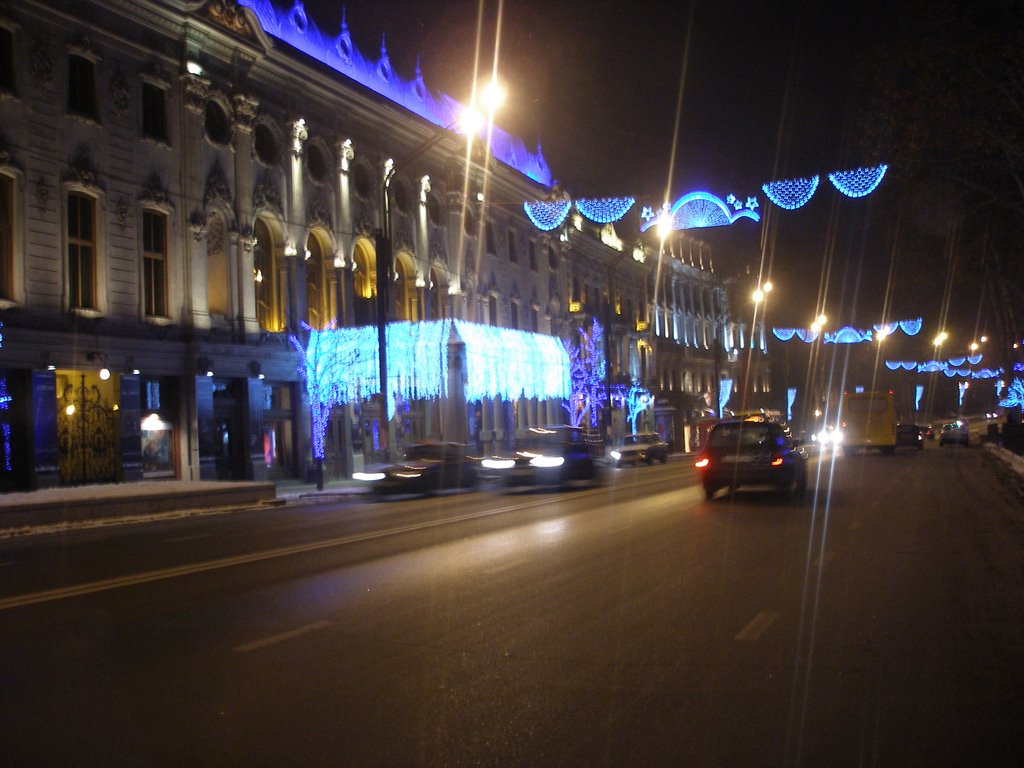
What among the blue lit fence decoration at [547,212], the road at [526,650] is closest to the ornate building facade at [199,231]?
the blue lit fence decoration at [547,212]

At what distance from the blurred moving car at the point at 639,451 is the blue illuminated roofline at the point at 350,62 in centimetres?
1550

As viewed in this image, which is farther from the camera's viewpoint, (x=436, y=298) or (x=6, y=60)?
(x=436, y=298)

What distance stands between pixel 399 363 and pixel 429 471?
860cm

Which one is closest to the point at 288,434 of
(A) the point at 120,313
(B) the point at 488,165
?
(A) the point at 120,313

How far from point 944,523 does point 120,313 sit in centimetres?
2150

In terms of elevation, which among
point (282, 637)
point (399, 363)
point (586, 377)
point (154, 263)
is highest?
point (154, 263)

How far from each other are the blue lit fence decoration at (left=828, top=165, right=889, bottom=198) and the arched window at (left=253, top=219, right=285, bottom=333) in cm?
1956

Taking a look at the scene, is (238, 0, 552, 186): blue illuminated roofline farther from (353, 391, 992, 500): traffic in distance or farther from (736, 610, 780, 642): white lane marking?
(736, 610, 780, 642): white lane marking

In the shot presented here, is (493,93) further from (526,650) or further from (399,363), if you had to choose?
(526,650)

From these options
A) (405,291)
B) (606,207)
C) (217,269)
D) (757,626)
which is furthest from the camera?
(405,291)

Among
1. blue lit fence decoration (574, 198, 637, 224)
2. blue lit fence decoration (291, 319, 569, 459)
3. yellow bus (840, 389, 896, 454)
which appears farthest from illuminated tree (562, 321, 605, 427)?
blue lit fence decoration (574, 198, 637, 224)

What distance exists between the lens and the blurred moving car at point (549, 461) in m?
25.9

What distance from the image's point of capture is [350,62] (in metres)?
37.2

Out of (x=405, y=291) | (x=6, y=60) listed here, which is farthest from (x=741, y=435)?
(x=405, y=291)
